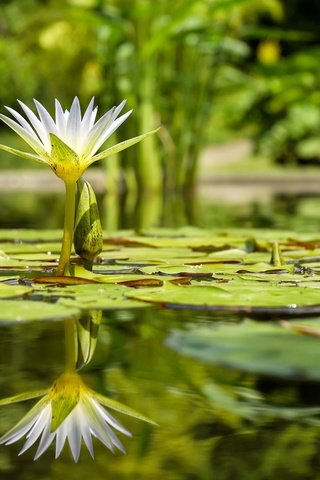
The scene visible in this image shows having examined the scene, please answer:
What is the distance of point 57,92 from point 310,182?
4877 millimetres

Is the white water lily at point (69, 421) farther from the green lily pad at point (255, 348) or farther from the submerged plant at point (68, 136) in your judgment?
the submerged plant at point (68, 136)

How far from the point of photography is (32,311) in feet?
4.06

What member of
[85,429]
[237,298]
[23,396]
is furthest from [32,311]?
[85,429]

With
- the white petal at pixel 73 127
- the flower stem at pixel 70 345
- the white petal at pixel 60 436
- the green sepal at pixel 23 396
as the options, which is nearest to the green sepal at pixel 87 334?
the flower stem at pixel 70 345

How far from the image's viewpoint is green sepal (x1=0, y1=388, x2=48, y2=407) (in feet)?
2.68

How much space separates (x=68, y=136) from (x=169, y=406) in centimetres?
80

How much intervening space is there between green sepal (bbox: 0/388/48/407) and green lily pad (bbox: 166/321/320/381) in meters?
0.20

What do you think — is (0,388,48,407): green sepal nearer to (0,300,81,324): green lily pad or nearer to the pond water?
the pond water

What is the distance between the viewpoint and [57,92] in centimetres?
1324

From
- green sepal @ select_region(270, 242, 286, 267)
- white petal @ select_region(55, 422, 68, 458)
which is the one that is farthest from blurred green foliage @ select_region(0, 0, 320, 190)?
white petal @ select_region(55, 422, 68, 458)

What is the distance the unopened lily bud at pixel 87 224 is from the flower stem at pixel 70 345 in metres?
0.45

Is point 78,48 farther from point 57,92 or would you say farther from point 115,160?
point 115,160

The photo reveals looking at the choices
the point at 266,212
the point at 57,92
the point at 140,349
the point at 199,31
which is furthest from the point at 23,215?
the point at 57,92

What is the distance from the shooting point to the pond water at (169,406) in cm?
65
